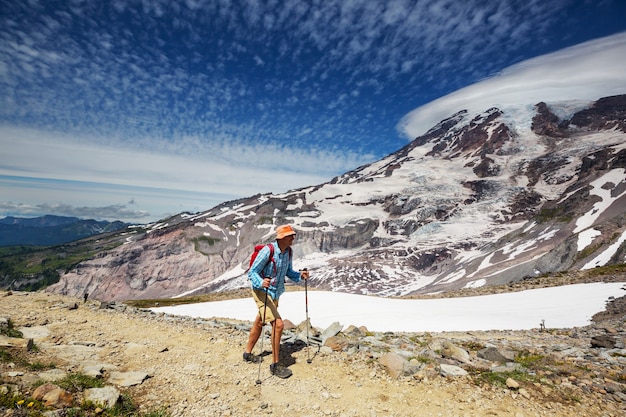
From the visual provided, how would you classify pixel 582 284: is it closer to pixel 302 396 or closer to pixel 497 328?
pixel 497 328

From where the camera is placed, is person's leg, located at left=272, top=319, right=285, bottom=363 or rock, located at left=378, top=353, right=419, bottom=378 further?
person's leg, located at left=272, top=319, right=285, bottom=363

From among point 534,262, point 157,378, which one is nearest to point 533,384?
point 157,378

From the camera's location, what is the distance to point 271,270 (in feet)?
31.0

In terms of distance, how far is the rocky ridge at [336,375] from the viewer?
287 inches

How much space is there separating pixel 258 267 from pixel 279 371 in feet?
10.0

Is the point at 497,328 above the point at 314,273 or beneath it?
above

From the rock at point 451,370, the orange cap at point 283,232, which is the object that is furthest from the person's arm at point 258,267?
the rock at point 451,370

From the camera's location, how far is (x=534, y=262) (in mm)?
96375

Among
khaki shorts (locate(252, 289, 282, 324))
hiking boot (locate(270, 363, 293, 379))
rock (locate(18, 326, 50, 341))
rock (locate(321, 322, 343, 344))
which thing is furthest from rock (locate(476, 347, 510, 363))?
rock (locate(18, 326, 50, 341))

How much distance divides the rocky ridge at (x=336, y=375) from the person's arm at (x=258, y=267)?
108 inches

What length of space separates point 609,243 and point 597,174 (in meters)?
115

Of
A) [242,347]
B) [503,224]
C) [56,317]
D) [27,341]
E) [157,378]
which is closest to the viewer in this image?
[157,378]

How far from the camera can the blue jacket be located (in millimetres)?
9203

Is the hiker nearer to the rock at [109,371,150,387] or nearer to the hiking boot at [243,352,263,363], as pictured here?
the hiking boot at [243,352,263,363]
